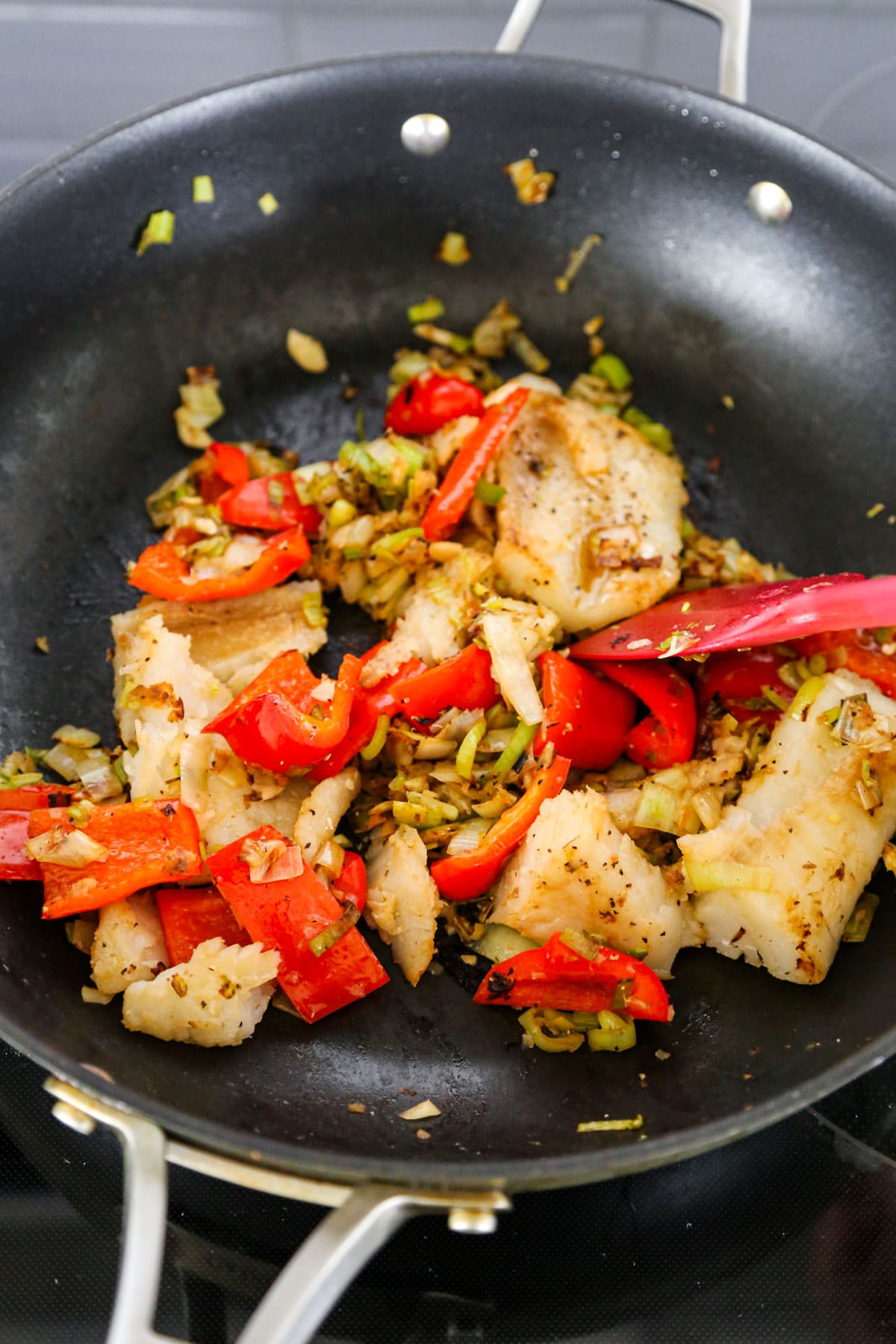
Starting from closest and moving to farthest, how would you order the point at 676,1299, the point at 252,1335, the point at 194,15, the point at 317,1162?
1. the point at 252,1335
2. the point at 317,1162
3. the point at 676,1299
4. the point at 194,15

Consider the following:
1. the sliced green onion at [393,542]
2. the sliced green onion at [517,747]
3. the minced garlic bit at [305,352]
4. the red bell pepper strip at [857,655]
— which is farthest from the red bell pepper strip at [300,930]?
the minced garlic bit at [305,352]

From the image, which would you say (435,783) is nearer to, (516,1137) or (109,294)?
(516,1137)

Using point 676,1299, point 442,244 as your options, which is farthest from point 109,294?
point 676,1299

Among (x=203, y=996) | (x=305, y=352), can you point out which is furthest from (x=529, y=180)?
(x=203, y=996)

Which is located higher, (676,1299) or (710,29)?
(710,29)

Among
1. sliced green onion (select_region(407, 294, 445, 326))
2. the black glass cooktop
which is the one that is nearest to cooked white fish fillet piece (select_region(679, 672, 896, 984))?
the black glass cooktop

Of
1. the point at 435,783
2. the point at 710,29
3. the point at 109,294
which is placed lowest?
the point at 435,783

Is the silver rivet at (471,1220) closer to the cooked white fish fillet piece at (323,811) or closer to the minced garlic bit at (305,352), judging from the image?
the cooked white fish fillet piece at (323,811)

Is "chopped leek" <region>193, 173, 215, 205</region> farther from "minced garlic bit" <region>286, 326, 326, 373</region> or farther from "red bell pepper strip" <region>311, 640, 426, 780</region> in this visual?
"red bell pepper strip" <region>311, 640, 426, 780</region>

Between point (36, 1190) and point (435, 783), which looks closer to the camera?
point (36, 1190)
